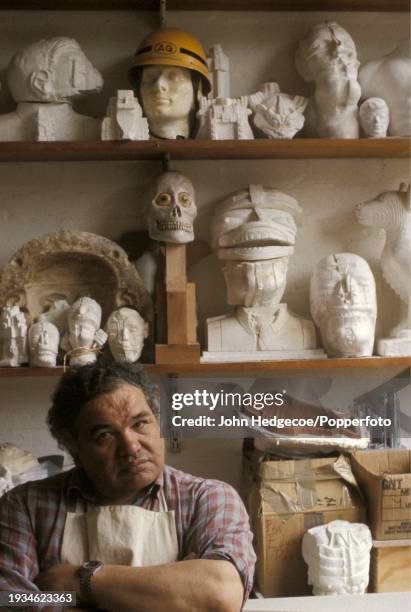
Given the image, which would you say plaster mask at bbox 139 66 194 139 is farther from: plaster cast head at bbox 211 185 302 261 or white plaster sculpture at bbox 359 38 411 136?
white plaster sculpture at bbox 359 38 411 136

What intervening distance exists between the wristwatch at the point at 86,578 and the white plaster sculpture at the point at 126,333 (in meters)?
0.38

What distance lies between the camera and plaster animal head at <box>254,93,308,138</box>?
65.8 inches

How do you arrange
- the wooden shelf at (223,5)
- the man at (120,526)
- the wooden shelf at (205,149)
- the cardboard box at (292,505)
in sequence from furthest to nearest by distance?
the wooden shelf at (223,5)
the wooden shelf at (205,149)
the cardboard box at (292,505)
the man at (120,526)

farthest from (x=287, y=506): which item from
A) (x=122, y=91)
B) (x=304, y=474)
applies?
(x=122, y=91)

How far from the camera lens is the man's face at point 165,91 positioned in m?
1.62

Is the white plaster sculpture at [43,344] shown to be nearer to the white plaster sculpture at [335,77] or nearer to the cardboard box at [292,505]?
the cardboard box at [292,505]

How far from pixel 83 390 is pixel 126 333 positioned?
0.63 ft

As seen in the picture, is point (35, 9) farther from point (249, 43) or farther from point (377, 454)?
point (377, 454)

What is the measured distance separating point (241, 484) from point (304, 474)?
0.13 meters

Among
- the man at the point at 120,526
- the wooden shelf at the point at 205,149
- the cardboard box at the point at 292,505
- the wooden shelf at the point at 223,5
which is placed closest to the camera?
the man at the point at 120,526

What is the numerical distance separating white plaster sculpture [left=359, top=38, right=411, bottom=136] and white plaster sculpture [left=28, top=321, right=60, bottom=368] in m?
0.88

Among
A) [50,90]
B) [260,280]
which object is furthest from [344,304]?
[50,90]

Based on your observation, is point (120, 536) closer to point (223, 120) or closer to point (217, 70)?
point (223, 120)

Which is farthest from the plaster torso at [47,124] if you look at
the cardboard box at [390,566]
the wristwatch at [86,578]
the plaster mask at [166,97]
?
the cardboard box at [390,566]
